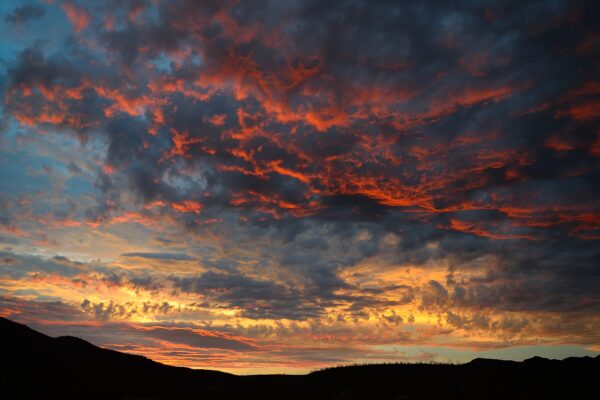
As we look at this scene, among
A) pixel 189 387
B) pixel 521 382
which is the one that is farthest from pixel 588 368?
pixel 189 387

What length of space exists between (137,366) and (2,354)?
18.0m

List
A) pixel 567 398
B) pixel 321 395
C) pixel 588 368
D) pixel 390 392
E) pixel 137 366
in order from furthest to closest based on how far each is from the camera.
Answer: pixel 137 366 < pixel 588 368 < pixel 321 395 < pixel 390 392 < pixel 567 398

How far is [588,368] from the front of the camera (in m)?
46.9

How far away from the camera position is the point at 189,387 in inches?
2122

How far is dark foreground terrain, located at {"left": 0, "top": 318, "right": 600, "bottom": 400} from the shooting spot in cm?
3669

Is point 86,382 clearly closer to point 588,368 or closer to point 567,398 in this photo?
point 567,398

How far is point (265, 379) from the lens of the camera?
2404 inches

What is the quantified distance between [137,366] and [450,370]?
153ft

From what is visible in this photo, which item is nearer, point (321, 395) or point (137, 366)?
point (321, 395)

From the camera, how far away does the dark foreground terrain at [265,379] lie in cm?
3669

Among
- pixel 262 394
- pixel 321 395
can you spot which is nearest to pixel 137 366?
pixel 262 394

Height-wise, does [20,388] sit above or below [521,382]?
below

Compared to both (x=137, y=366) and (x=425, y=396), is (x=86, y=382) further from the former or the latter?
(x=425, y=396)

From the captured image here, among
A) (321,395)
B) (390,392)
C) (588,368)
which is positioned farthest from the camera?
(588,368)
